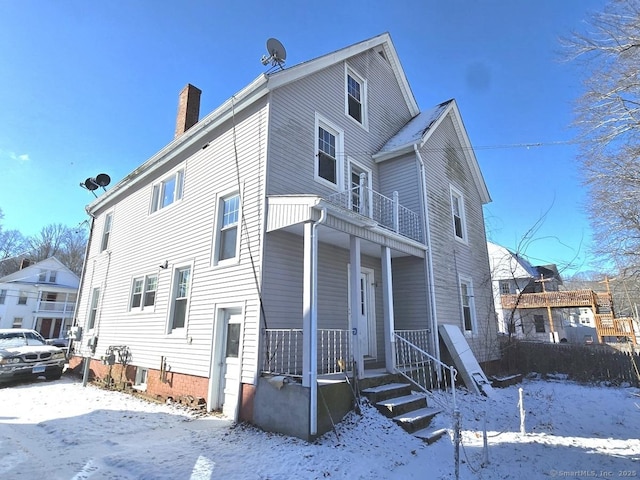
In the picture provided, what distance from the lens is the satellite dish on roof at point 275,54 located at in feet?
29.0

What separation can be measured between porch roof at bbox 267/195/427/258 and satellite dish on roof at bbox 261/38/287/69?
395cm

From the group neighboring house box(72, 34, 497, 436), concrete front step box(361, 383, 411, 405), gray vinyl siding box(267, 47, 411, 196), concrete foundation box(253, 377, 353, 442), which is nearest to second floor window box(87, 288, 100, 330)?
neighboring house box(72, 34, 497, 436)

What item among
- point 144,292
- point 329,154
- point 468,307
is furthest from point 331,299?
point 468,307

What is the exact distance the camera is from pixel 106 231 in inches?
588

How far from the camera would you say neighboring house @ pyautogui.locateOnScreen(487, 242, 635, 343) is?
2303 cm

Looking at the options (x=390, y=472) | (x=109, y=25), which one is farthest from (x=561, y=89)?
(x=109, y=25)

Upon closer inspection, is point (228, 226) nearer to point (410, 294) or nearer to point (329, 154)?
point (329, 154)

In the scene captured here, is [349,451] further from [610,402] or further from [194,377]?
[610,402]

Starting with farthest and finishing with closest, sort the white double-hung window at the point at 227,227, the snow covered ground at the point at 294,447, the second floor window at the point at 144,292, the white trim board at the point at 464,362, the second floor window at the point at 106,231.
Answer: the second floor window at the point at 106,231 < the second floor window at the point at 144,292 < the white trim board at the point at 464,362 < the white double-hung window at the point at 227,227 < the snow covered ground at the point at 294,447

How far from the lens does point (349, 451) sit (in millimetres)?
5230

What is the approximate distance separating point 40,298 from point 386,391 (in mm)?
41475

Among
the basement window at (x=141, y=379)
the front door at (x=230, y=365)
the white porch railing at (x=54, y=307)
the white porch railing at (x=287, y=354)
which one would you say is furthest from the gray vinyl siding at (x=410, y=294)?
the white porch railing at (x=54, y=307)

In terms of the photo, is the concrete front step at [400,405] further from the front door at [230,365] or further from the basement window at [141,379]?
the basement window at [141,379]

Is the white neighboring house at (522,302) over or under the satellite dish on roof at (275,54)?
under
